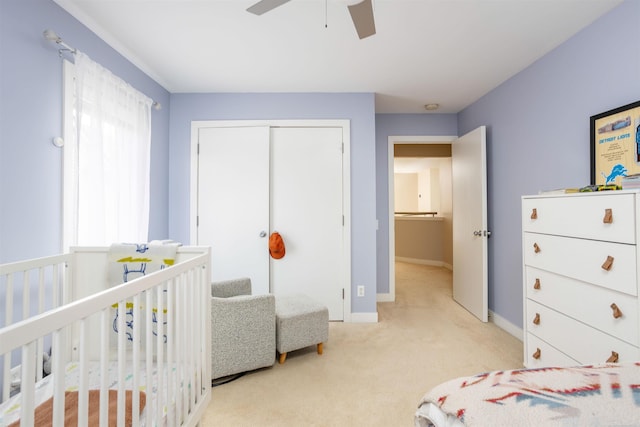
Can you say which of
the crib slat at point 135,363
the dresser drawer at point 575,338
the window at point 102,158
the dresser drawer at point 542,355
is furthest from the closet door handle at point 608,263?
the window at point 102,158

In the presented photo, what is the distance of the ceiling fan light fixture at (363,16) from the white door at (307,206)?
1523 mm

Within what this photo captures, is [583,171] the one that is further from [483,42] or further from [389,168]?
[389,168]

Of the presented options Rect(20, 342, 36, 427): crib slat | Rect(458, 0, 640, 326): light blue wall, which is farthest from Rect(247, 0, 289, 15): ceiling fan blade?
Rect(458, 0, 640, 326): light blue wall

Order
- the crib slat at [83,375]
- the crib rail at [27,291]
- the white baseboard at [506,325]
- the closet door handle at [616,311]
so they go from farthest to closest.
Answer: the white baseboard at [506,325], the closet door handle at [616,311], the crib rail at [27,291], the crib slat at [83,375]

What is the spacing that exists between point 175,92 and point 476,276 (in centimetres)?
357

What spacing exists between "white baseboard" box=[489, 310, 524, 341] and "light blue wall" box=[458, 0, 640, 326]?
0.17ft

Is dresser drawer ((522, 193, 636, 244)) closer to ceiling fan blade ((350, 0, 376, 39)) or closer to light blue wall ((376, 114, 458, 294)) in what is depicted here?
ceiling fan blade ((350, 0, 376, 39))

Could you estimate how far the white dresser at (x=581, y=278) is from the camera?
1243 mm

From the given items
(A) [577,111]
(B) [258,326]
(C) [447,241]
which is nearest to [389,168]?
(A) [577,111]

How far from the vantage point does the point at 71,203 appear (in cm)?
169

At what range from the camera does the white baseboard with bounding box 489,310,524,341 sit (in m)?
2.48

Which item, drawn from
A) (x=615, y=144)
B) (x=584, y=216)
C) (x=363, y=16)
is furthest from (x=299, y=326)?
(x=615, y=144)

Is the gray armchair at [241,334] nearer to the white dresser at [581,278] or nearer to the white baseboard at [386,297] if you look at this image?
the white dresser at [581,278]

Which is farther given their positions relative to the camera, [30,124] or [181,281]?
[30,124]
